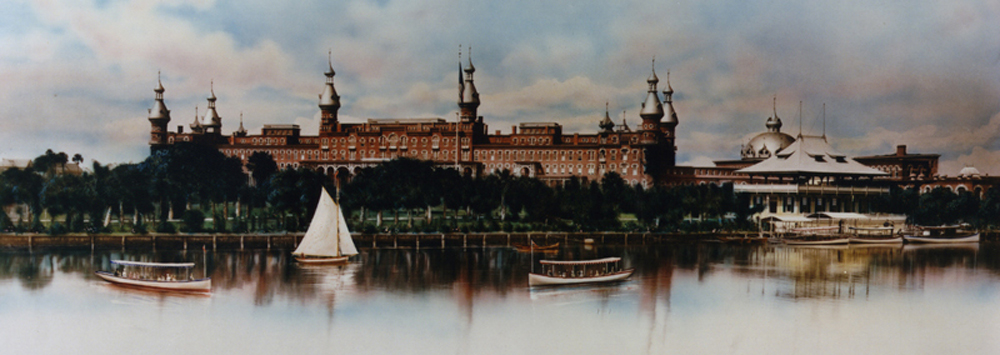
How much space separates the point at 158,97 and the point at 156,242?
415 cm

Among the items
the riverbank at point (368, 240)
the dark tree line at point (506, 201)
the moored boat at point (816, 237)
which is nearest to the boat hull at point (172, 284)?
the riverbank at point (368, 240)

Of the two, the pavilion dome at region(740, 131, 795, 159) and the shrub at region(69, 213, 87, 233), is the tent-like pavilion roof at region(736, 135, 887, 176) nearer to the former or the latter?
the pavilion dome at region(740, 131, 795, 159)

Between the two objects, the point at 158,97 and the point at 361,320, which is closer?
the point at 361,320

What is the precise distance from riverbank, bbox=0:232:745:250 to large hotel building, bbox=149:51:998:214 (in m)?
1.98

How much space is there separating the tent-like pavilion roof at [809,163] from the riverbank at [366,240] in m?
4.11

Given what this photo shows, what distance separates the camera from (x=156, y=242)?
17.9 meters

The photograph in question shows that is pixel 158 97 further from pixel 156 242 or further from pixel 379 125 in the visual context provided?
pixel 379 125

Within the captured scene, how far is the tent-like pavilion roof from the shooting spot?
18.5 m

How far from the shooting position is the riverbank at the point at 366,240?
1773cm

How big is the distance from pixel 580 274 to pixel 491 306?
7.95 feet

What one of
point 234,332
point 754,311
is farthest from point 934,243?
point 234,332

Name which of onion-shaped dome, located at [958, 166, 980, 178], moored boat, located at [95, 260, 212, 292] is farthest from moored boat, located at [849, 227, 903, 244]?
moored boat, located at [95, 260, 212, 292]

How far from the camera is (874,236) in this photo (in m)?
20.1

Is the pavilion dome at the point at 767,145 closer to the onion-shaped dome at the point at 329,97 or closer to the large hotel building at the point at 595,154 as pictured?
the large hotel building at the point at 595,154
